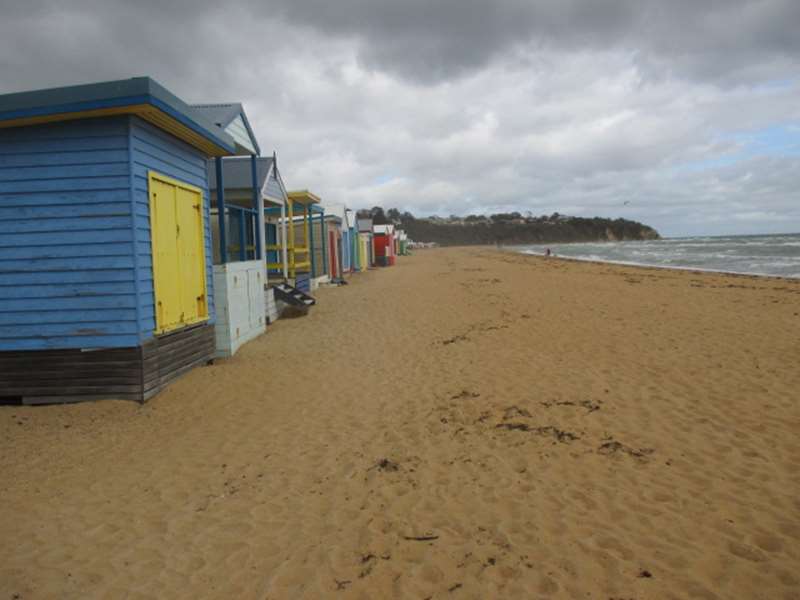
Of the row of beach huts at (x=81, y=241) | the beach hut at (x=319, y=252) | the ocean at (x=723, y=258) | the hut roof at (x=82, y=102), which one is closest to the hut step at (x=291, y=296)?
the row of beach huts at (x=81, y=241)

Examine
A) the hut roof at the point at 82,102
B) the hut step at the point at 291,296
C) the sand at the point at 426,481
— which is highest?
the hut roof at the point at 82,102

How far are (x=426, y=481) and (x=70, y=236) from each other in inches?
191

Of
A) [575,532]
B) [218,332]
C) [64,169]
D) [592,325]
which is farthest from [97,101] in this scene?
[592,325]

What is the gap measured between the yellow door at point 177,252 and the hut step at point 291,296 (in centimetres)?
524

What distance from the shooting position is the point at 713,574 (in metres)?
2.99

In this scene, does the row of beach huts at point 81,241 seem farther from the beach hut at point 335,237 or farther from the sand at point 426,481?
the beach hut at point 335,237

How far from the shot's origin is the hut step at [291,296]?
13.5 meters

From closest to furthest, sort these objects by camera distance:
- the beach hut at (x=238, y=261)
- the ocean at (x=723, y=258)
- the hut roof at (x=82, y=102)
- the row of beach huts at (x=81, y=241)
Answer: the hut roof at (x=82, y=102) → the row of beach huts at (x=81, y=241) → the beach hut at (x=238, y=261) → the ocean at (x=723, y=258)

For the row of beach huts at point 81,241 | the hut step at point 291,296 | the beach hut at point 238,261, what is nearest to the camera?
the row of beach huts at point 81,241

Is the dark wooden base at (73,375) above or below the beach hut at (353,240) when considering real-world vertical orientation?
below

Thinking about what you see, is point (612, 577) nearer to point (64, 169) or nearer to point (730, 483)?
point (730, 483)

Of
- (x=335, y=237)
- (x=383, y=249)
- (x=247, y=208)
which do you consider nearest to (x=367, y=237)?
(x=383, y=249)

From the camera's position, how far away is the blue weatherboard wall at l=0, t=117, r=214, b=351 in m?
6.16

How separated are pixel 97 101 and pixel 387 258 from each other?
3522 centimetres
